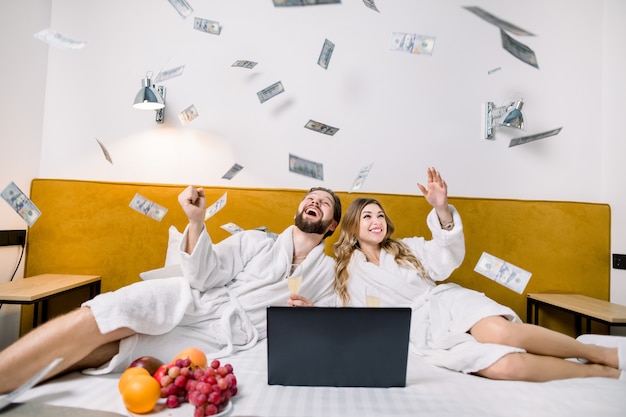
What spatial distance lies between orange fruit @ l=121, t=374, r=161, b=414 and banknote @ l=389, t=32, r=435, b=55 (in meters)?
1.98

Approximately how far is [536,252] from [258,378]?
5.98ft

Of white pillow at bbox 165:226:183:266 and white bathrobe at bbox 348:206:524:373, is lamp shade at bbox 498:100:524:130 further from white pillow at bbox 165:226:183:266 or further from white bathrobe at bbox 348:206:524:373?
white pillow at bbox 165:226:183:266

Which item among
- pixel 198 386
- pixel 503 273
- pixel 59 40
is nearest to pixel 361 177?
pixel 503 273

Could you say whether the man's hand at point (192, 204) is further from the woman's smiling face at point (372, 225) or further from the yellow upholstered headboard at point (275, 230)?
the woman's smiling face at point (372, 225)

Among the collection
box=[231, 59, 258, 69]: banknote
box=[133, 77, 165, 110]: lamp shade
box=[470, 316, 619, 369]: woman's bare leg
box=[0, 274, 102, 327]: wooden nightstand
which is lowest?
box=[470, 316, 619, 369]: woman's bare leg

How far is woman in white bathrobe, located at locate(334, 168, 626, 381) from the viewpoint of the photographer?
1.35m

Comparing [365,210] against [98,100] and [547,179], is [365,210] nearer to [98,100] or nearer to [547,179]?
[547,179]

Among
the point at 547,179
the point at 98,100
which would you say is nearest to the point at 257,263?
the point at 98,100

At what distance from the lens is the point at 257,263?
1800 mm

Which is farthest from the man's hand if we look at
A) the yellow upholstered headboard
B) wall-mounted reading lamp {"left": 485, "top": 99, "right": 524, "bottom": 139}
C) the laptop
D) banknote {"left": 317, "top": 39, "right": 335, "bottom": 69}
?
wall-mounted reading lamp {"left": 485, "top": 99, "right": 524, "bottom": 139}

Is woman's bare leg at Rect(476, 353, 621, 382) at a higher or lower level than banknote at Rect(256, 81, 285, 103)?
lower

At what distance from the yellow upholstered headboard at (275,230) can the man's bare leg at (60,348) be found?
947mm

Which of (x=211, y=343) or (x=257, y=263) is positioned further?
(x=257, y=263)

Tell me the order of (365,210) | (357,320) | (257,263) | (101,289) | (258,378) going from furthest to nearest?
(101,289)
(365,210)
(257,263)
(258,378)
(357,320)
